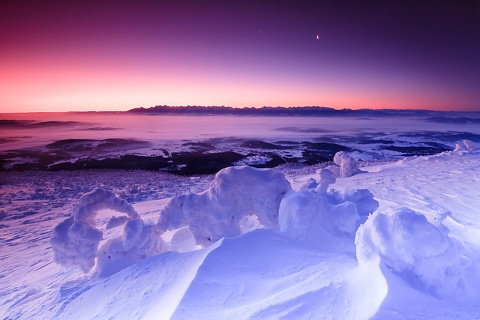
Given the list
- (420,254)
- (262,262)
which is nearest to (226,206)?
(262,262)

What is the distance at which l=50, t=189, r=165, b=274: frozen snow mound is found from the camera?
16.9 feet

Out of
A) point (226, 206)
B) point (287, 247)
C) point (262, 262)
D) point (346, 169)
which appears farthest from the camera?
point (346, 169)

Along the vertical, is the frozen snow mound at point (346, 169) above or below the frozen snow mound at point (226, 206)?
below

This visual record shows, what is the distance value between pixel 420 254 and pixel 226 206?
3.18 metres

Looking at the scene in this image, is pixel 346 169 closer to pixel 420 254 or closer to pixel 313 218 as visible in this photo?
pixel 313 218

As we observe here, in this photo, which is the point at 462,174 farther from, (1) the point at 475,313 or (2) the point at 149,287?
(2) the point at 149,287

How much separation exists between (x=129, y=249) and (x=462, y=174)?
1136 cm

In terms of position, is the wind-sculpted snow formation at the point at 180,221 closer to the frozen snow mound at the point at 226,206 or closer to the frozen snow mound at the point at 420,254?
the frozen snow mound at the point at 226,206

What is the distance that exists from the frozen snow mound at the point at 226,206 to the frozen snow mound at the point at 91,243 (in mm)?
406

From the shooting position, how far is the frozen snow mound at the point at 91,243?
5.14 m

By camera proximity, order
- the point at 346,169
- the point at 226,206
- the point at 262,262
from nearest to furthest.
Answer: the point at 262,262 → the point at 226,206 → the point at 346,169

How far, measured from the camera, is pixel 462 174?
10.7 metres

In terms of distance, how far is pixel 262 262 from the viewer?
4.13 m

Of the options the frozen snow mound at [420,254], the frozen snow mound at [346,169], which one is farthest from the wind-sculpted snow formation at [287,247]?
the frozen snow mound at [346,169]
